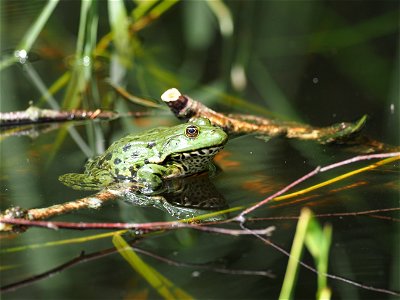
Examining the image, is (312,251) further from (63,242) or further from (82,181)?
(82,181)

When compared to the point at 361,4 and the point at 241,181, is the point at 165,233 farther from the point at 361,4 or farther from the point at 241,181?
the point at 361,4

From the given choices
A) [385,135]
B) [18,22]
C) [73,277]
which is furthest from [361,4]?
[73,277]

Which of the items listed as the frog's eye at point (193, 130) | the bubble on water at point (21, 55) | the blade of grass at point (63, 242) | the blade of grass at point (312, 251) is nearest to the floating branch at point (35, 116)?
the frog's eye at point (193, 130)

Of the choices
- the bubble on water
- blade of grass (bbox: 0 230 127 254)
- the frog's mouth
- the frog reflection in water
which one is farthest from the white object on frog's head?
the bubble on water

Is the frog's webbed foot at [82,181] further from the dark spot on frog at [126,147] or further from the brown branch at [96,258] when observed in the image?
the brown branch at [96,258]

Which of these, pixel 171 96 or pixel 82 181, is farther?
pixel 171 96

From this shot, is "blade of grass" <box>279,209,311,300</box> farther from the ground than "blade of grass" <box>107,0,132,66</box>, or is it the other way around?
"blade of grass" <box>107,0,132,66</box>

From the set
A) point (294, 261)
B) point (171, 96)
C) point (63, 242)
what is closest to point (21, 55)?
point (171, 96)

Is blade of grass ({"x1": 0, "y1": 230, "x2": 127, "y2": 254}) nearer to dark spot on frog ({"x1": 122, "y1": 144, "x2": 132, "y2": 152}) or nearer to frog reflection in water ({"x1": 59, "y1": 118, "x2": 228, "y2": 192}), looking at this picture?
frog reflection in water ({"x1": 59, "y1": 118, "x2": 228, "y2": 192})

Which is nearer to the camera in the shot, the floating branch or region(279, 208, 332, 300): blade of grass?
region(279, 208, 332, 300): blade of grass
